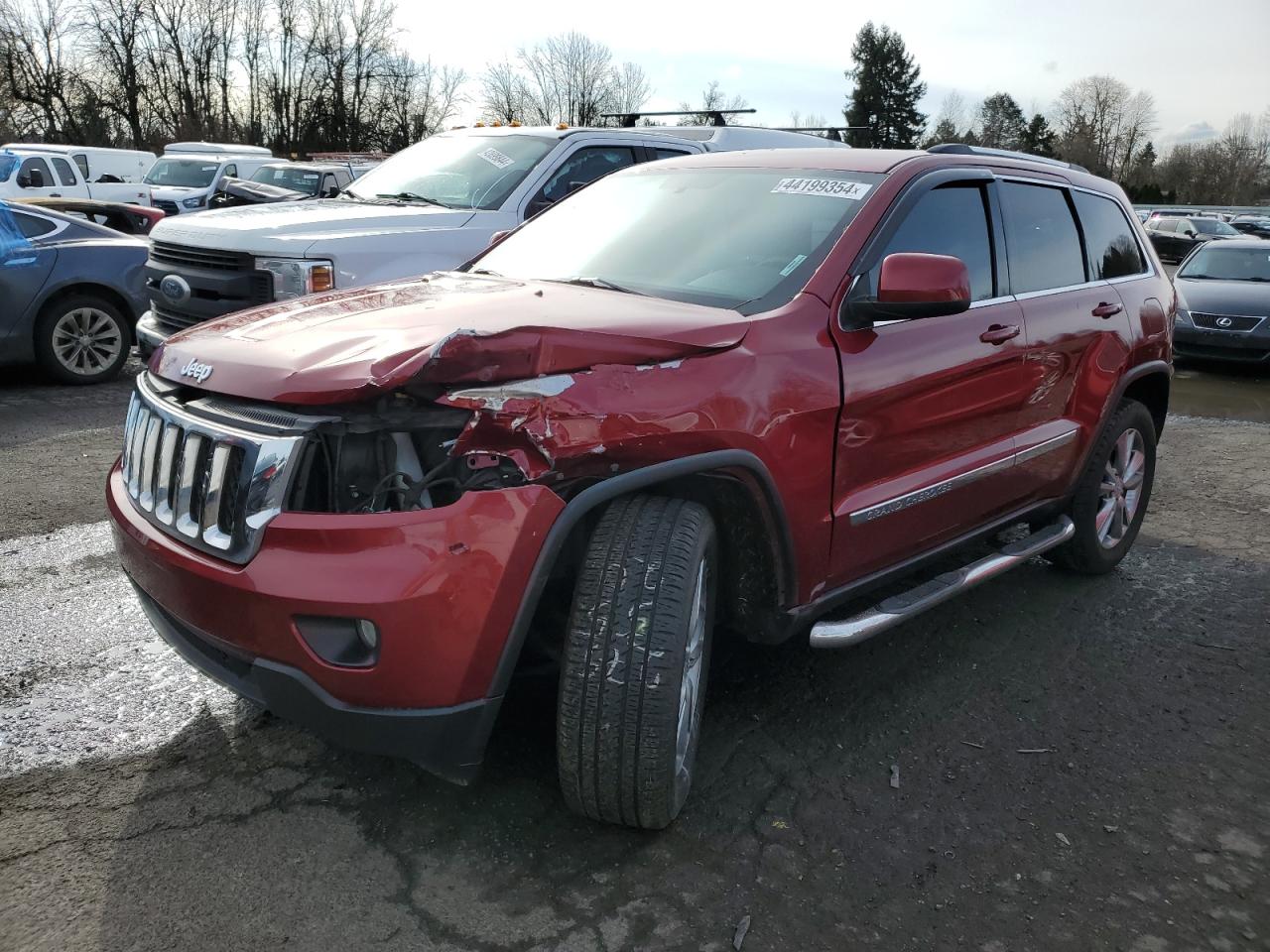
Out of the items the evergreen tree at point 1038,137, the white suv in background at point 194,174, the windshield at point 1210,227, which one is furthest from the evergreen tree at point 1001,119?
the white suv in background at point 194,174

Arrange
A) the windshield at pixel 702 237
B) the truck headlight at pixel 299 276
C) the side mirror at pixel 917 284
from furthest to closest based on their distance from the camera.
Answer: the truck headlight at pixel 299 276, the windshield at pixel 702 237, the side mirror at pixel 917 284

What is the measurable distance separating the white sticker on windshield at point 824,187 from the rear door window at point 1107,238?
5.12ft

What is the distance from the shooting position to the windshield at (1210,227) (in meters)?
27.1

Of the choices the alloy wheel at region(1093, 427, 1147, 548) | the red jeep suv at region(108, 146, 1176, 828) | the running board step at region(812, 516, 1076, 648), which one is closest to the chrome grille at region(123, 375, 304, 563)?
the red jeep suv at region(108, 146, 1176, 828)

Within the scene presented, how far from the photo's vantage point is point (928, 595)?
3344 mm

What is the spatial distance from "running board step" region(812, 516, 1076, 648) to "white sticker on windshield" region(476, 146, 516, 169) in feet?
14.9

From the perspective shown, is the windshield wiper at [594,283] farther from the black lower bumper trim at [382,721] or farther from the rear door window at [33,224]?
the rear door window at [33,224]

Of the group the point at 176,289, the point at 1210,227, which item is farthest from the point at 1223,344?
the point at 1210,227

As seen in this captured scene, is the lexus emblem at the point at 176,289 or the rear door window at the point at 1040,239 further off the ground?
the rear door window at the point at 1040,239

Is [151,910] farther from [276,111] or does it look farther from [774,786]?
[276,111]

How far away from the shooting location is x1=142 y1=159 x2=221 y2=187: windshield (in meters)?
21.9

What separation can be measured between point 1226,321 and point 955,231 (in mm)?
9280

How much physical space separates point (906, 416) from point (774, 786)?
1.17m

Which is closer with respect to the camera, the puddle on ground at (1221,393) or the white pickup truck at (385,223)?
the white pickup truck at (385,223)
